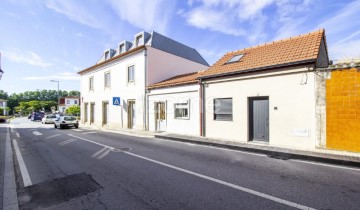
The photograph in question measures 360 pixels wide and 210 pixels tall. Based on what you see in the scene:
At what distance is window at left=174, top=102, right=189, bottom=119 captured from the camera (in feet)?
45.1

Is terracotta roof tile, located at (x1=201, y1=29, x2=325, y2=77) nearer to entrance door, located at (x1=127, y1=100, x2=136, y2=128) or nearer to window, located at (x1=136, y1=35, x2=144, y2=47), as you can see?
entrance door, located at (x1=127, y1=100, x2=136, y2=128)

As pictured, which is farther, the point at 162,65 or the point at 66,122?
the point at 66,122

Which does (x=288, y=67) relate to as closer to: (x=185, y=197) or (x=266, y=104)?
(x=266, y=104)

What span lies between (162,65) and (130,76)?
10.2 feet

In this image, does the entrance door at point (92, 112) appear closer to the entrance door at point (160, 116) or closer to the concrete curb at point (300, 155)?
the entrance door at point (160, 116)

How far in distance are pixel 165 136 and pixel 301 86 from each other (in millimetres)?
7696

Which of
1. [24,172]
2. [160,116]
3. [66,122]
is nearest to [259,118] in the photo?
[160,116]

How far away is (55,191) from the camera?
4.43 m

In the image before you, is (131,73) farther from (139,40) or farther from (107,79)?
(107,79)

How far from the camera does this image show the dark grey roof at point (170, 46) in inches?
778

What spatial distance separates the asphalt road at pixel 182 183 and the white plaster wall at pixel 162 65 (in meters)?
10.8

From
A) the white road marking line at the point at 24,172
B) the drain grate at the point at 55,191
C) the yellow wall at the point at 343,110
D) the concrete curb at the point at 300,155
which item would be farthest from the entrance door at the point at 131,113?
the yellow wall at the point at 343,110

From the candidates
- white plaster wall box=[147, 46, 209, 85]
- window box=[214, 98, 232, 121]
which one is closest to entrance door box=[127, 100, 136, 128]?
white plaster wall box=[147, 46, 209, 85]

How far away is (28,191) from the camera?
4.47 meters
